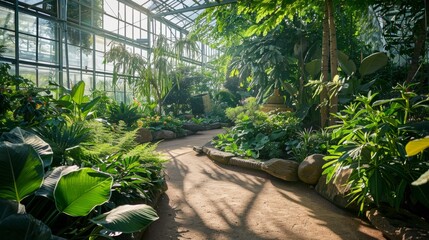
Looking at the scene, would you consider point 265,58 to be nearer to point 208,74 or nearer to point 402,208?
point 402,208

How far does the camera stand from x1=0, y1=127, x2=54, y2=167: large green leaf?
1.50 m

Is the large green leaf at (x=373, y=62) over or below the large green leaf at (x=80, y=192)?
over

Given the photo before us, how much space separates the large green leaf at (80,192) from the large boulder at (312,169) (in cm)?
273

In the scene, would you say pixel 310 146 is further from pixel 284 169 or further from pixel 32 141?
pixel 32 141

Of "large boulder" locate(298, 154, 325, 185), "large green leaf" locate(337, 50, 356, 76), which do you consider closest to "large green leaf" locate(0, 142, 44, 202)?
"large boulder" locate(298, 154, 325, 185)

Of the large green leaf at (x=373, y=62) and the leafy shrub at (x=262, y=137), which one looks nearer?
the large green leaf at (x=373, y=62)

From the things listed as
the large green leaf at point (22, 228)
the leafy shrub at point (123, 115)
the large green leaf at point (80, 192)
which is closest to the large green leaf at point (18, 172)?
the large green leaf at point (80, 192)

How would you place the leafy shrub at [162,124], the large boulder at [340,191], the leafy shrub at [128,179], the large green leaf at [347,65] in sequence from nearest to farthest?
the leafy shrub at [128,179] < the large boulder at [340,191] < the large green leaf at [347,65] < the leafy shrub at [162,124]

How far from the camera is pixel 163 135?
8.27 m

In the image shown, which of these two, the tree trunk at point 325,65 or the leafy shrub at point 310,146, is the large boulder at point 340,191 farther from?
the tree trunk at point 325,65

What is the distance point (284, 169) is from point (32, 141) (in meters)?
2.94

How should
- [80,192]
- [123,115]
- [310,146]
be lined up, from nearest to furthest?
[80,192]
[310,146]
[123,115]

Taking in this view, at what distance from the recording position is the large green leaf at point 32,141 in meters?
1.50

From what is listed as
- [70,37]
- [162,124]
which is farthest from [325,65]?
[70,37]
